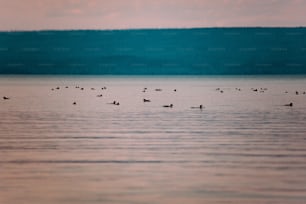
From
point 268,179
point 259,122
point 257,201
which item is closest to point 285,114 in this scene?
point 259,122

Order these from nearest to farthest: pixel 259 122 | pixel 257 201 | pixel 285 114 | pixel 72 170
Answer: pixel 257 201 < pixel 72 170 < pixel 259 122 < pixel 285 114

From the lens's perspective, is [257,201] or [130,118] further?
[130,118]

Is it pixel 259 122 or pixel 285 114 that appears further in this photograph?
pixel 285 114

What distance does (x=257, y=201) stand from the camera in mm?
18078

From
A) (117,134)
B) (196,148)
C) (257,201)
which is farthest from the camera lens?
(117,134)

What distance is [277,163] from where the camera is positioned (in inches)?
945

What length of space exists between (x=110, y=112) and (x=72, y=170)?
28.0 metres

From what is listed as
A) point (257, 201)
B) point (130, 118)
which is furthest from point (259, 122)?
point (257, 201)

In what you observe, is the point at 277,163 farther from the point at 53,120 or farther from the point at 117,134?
the point at 53,120

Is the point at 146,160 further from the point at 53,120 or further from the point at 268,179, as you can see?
the point at 53,120

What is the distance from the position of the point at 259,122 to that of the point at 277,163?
17.4 m

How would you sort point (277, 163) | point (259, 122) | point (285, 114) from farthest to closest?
point (285, 114), point (259, 122), point (277, 163)

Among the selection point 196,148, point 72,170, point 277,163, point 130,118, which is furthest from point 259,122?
point 72,170

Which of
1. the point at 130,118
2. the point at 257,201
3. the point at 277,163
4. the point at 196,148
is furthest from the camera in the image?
the point at 130,118
